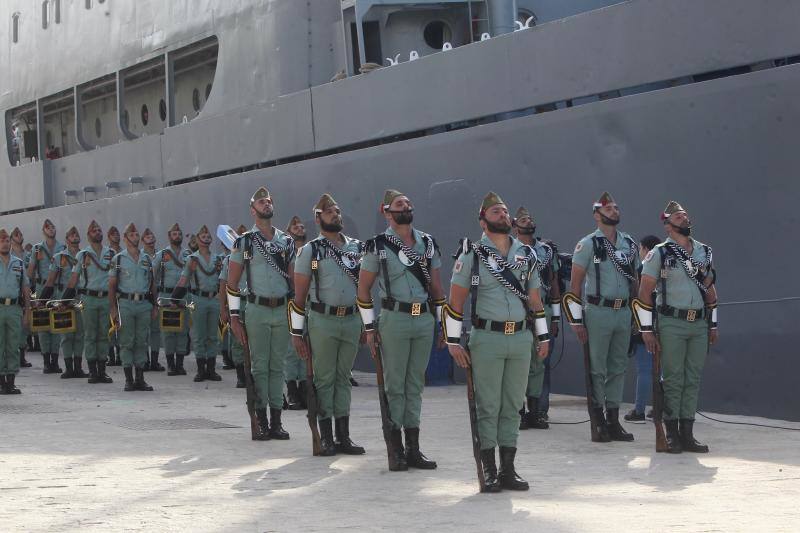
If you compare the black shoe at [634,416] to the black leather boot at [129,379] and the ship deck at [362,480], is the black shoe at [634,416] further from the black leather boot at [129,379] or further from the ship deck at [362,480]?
the black leather boot at [129,379]

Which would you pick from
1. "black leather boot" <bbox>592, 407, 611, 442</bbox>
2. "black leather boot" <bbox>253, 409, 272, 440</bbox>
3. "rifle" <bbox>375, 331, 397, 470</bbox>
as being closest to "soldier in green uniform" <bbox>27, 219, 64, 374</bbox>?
"black leather boot" <bbox>253, 409, 272, 440</bbox>

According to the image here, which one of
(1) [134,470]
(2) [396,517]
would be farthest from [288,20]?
(2) [396,517]

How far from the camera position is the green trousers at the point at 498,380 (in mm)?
7355

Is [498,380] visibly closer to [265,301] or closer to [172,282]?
[265,301]

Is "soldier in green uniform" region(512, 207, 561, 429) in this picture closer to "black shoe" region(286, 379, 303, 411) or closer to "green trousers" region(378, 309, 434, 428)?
"green trousers" region(378, 309, 434, 428)

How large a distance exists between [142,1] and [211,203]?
12.9ft

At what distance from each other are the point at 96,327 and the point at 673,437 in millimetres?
7835

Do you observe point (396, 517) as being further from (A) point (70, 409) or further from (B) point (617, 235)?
(A) point (70, 409)

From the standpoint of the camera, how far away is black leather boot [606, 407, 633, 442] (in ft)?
31.2

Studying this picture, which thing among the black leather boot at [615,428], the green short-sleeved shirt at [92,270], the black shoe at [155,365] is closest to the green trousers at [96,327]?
the green short-sleeved shirt at [92,270]

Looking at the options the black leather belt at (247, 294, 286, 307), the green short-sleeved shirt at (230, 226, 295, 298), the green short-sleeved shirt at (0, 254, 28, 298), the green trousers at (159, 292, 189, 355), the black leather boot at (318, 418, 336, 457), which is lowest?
the black leather boot at (318, 418, 336, 457)

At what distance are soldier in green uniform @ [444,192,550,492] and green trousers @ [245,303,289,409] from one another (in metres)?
2.49

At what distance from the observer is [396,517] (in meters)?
6.48

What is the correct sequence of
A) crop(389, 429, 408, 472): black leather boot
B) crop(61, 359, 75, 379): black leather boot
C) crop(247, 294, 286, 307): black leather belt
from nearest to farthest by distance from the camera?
crop(389, 429, 408, 472): black leather boot < crop(247, 294, 286, 307): black leather belt < crop(61, 359, 75, 379): black leather boot
